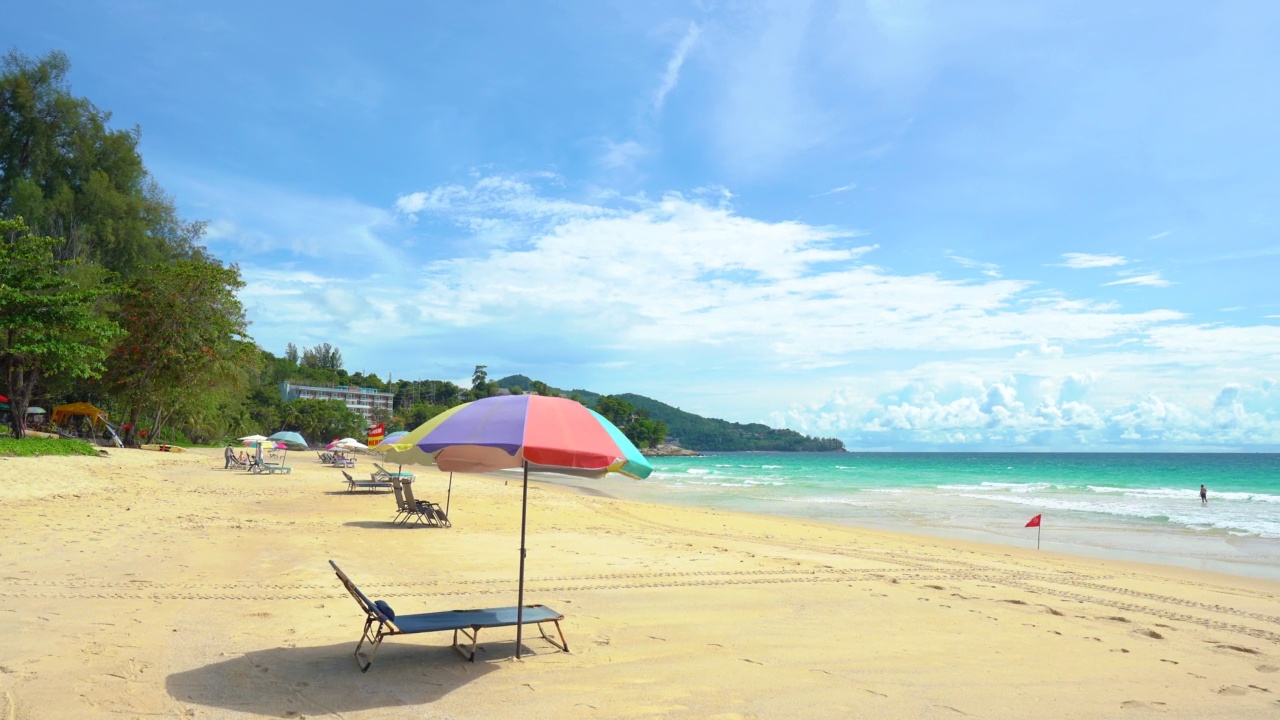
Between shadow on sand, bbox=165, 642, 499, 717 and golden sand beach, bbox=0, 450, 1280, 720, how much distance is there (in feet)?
0.07

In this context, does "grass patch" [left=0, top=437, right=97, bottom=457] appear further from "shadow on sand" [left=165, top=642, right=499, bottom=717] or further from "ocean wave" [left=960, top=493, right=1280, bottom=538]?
"ocean wave" [left=960, top=493, right=1280, bottom=538]

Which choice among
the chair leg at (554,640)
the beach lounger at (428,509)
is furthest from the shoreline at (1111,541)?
the chair leg at (554,640)

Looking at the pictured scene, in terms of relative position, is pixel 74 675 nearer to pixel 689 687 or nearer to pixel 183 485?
pixel 689 687

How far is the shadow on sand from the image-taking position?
460cm

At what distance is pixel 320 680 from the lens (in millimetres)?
5047

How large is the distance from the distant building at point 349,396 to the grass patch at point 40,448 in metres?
94.7

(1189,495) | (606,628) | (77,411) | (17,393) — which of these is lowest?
(1189,495)

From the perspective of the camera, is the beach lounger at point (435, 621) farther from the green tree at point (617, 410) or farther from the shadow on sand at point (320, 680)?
the green tree at point (617, 410)

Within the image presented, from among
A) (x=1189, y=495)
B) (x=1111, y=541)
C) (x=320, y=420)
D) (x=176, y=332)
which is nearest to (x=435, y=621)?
(x=1111, y=541)

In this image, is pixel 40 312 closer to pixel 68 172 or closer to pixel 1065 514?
pixel 68 172

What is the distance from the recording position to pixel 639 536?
1416 centimetres

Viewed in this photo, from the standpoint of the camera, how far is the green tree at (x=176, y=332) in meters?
32.8

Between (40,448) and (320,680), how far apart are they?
24.7 m

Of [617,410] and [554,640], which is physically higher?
[617,410]
